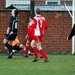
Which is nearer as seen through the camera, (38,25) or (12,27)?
(38,25)

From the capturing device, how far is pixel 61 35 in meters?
20.7

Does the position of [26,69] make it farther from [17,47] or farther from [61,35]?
[61,35]

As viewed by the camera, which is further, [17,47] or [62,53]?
[62,53]

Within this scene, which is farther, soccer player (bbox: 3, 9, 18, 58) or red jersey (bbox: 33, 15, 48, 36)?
soccer player (bbox: 3, 9, 18, 58)

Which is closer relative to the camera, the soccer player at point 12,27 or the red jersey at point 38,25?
the red jersey at point 38,25

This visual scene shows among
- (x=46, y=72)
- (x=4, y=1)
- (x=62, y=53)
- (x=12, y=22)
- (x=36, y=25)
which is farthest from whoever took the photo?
(x=4, y=1)

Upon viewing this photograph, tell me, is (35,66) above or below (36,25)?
below

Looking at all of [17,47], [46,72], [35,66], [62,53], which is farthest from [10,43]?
[46,72]

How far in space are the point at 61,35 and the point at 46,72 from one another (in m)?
8.85

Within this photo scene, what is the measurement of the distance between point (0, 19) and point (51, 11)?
2.50 metres

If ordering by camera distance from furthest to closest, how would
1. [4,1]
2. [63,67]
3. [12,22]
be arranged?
[4,1] < [12,22] < [63,67]

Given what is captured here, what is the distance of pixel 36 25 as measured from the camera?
15.1m

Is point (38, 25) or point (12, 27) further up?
point (38, 25)

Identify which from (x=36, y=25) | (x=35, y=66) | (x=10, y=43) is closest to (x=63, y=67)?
(x=35, y=66)
